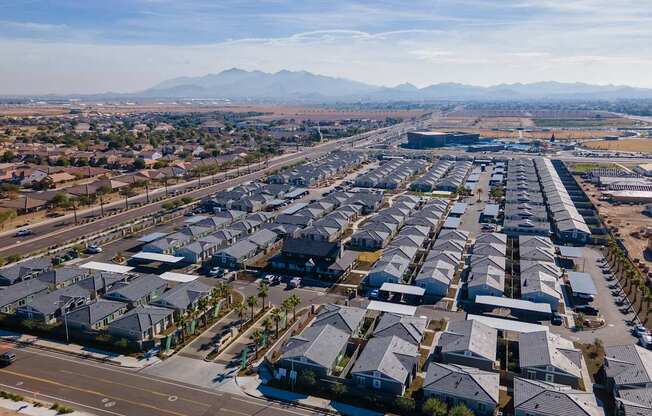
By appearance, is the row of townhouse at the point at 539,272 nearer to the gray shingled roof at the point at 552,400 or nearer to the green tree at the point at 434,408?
the gray shingled roof at the point at 552,400

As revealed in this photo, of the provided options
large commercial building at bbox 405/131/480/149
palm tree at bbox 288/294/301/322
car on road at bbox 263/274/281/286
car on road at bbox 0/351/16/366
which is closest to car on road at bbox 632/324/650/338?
palm tree at bbox 288/294/301/322

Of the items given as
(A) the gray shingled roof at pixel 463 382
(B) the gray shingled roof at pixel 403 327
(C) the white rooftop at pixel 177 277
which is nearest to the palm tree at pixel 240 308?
(C) the white rooftop at pixel 177 277

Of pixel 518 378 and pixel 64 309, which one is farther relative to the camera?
pixel 64 309

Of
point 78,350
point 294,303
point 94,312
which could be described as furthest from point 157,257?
point 294,303

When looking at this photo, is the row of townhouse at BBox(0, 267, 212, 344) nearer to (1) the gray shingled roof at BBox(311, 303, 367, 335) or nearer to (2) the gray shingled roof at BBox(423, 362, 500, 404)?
(1) the gray shingled roof at BBox(311, 303, 367, 335)

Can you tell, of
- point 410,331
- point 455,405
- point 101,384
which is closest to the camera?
point 455,405

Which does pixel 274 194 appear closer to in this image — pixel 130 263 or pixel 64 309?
pixel 130 263

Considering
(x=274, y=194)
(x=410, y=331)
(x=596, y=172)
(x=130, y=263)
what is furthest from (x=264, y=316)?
(x=596, y=172)
